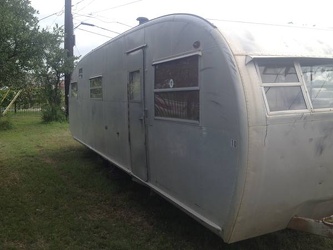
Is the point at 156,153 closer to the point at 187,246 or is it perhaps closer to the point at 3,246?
the point at 187,246

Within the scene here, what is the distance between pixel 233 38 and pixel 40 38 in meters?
6.67

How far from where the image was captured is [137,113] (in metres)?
5.26

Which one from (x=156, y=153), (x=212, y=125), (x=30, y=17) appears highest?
(x=30, y=17)

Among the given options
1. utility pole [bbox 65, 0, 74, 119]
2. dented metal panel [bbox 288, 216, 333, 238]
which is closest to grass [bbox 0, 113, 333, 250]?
dented metal panel [bbox 288, 216, 333, 238]

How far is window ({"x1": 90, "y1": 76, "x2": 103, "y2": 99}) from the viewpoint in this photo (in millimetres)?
7289

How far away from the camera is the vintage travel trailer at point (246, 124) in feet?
10.4

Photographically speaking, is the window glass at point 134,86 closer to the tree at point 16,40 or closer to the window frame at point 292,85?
the window frame at point 292,85

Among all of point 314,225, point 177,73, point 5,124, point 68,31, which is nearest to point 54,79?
point 68,31

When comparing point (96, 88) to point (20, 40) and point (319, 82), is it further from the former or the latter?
point (319, 82)

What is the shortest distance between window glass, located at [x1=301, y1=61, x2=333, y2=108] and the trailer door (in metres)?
2.26

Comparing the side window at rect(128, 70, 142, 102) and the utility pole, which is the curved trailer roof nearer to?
the side window at rect(128, 70, 142, 102)

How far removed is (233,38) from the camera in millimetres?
3367

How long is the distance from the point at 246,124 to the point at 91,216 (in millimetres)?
3212

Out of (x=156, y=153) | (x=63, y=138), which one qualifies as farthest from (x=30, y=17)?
(x=156, y=153)
